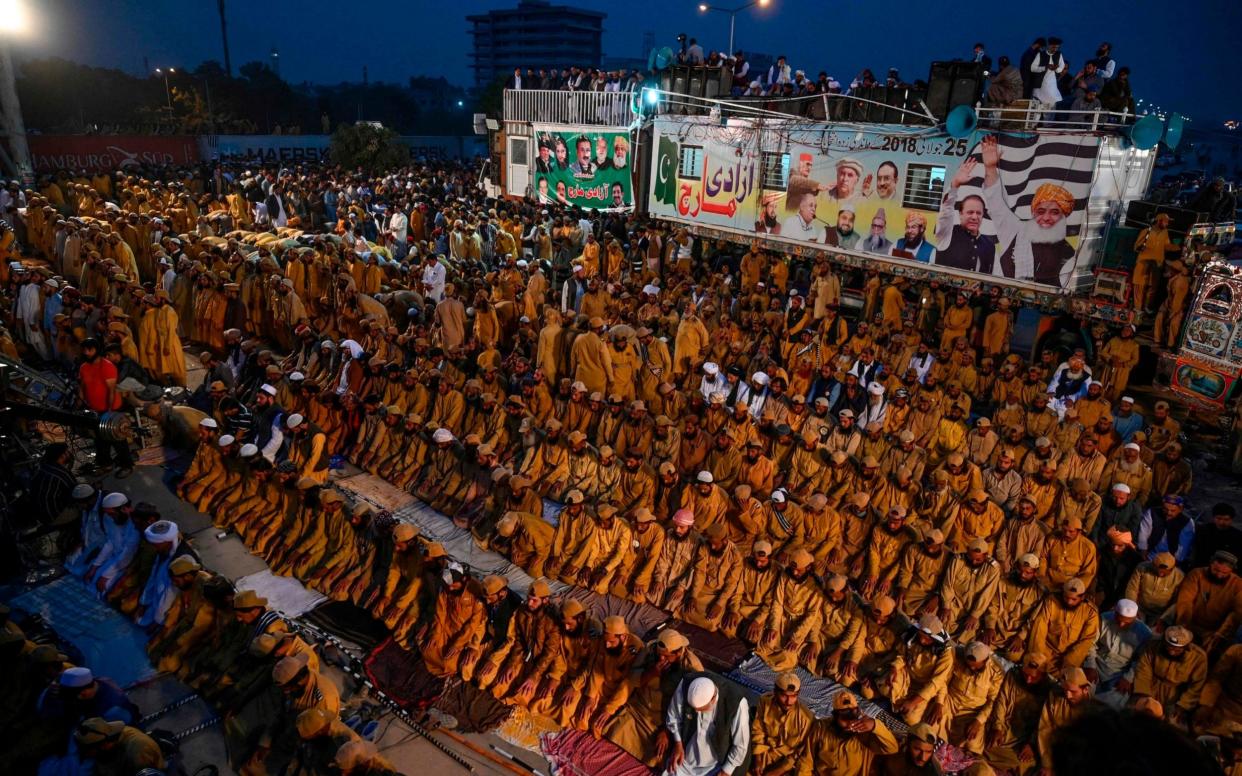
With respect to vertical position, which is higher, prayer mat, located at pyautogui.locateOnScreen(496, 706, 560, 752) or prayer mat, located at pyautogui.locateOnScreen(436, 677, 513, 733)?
prayer mat, located at pyautogui.locateOnScreen(436, 677, 513, 733)

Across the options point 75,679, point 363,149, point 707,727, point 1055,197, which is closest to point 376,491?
point 75,679

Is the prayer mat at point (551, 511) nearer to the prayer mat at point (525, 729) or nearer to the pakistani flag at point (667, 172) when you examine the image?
the prayer mat at point (525, 729)

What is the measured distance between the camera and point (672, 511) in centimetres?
779

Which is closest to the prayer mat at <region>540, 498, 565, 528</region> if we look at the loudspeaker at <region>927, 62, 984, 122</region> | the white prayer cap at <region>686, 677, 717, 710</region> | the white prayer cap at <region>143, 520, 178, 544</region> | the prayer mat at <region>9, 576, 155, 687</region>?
the white prayer cap at <region>686, 677, 717, 710</region>

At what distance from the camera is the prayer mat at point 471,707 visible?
17.5 feet

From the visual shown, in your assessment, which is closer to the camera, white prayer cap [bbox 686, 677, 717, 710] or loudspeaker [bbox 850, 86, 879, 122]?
white prayer cap [bbox 686, 677, 717, 710]

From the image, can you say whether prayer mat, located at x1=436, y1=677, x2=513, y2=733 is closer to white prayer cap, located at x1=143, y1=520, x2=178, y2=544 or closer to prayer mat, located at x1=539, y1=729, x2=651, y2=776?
prayer mat, located at x1=539, y1=729, x2=651, y2=776

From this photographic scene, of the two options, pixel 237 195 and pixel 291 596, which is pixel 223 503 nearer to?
pixel 291 596

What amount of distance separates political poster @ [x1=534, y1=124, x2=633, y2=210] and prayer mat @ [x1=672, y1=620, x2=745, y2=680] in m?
15.8

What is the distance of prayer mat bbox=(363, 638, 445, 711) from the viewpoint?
551 centimetres

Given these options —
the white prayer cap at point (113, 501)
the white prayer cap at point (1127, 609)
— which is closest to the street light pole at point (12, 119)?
the white prayer cap at point (113, 501)

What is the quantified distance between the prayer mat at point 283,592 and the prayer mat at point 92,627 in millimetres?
901

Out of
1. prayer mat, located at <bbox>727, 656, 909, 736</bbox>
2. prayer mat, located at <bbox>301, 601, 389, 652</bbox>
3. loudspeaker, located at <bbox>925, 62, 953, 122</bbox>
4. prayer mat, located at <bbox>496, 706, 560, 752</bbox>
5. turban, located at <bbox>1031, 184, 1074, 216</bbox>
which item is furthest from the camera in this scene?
loudspeaker, located at <bbox>925, 62, 953, 122</bbox>

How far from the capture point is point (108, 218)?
17.4 meters
